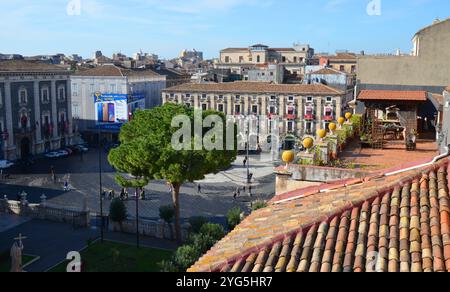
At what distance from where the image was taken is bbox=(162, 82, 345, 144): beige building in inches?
2363

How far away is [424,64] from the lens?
2330 cm

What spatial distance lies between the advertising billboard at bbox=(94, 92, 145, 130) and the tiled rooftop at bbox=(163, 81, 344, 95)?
5704mm

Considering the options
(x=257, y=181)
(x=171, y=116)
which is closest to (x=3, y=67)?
(x=257, y=181)

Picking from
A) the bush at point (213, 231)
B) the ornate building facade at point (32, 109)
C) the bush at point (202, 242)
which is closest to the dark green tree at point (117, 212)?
the bush at point (213, 231)

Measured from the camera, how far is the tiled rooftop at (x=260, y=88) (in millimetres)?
60406

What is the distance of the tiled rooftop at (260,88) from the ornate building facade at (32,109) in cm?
1413

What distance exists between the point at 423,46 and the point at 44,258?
71.0 ft

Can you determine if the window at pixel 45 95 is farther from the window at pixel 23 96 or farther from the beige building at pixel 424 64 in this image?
the beige building at pixel 424 64

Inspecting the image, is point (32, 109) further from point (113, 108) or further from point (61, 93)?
point (113, 108)

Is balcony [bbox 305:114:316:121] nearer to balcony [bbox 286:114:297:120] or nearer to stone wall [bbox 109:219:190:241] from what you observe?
balcony [bbox 286:114:297:120]

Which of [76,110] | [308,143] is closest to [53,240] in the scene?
[308,143]

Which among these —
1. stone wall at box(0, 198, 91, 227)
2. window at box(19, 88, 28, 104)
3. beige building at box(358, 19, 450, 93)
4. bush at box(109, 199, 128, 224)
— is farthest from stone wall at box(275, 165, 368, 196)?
window at box(19, 88, 28, 104)

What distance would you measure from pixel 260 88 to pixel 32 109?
27.7 meters
